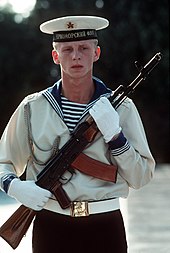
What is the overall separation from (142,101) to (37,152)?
22.4 m

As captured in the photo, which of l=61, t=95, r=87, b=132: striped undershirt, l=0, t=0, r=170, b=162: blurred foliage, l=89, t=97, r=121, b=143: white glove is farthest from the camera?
l=0, t=0, r=170, b=162: blurred foliage

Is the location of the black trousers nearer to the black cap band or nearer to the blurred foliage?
the black cap band

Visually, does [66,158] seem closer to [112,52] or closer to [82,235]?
[82,235]

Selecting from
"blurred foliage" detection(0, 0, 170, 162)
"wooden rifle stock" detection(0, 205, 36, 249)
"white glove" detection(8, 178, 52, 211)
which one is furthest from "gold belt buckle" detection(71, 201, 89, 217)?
"blurred foliage" detection(0, 0, 170, 162)

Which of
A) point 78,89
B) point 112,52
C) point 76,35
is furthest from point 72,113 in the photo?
point 112,52

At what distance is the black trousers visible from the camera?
417 centimetres

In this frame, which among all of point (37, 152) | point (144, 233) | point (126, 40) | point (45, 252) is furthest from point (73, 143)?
point (126, 40)

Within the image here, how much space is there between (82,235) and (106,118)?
1.81ft

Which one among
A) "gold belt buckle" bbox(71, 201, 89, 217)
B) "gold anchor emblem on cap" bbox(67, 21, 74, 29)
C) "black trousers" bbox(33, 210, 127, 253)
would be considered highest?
"gold anchor emblem on cap" bbox(67, 21, 74, 29)

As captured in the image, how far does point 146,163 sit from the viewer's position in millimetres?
4281

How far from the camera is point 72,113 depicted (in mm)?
4297

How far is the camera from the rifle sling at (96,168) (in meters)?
4.18

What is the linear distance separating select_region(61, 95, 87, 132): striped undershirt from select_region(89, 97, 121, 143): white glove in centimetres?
11

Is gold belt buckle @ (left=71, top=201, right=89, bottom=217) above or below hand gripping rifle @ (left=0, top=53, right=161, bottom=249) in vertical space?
below
